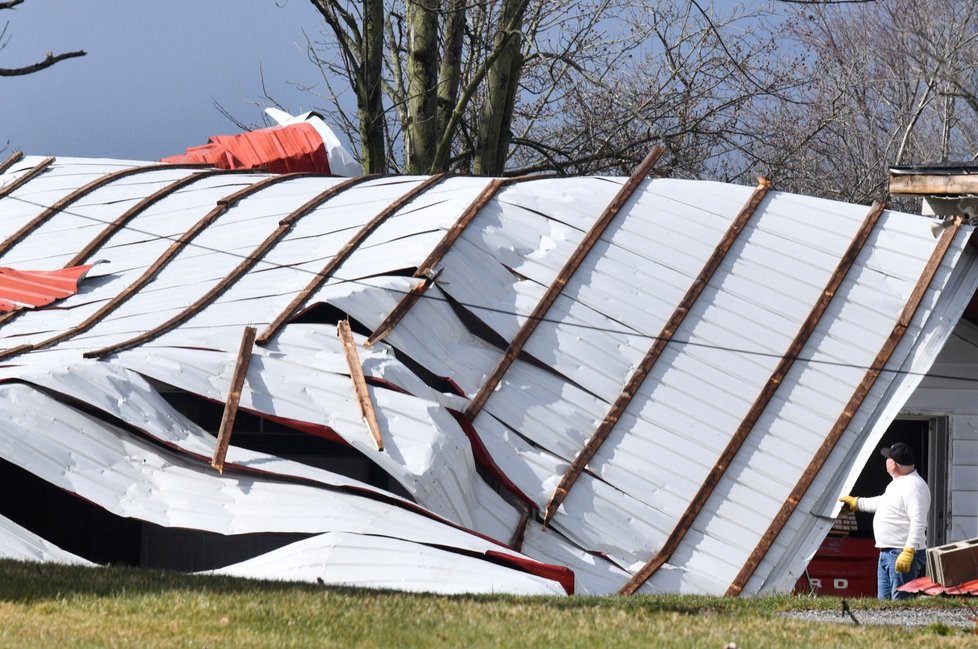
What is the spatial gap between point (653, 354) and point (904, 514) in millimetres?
2897

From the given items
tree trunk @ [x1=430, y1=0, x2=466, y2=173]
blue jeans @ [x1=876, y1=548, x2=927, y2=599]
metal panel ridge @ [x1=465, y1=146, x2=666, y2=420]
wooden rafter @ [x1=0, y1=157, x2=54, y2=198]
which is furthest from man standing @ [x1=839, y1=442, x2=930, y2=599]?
tree trunk @ [x1=430, y1=0, x2=466, y2=173]

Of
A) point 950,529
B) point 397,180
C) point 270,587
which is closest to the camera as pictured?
point 270,587

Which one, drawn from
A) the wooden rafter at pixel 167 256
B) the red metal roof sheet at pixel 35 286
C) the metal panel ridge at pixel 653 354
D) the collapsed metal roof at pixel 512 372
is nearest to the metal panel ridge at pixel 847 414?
the collapsed metal roof at pixel 512 372

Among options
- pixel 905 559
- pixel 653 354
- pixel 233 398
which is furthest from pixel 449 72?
pixel 905 559

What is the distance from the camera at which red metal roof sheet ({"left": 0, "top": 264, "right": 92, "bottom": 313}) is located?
1347 cm

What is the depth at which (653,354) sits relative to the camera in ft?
39.8

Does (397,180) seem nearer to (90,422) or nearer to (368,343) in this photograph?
(368,343)

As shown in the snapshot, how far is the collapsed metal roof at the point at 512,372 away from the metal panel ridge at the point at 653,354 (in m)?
0.03

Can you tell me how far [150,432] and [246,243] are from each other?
4.09 metres

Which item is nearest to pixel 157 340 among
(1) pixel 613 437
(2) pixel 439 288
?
(2) pixel 439 288

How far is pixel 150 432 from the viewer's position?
1009 centimetres

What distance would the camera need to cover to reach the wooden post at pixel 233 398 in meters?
9.94

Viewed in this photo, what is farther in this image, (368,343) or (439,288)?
(439,288)

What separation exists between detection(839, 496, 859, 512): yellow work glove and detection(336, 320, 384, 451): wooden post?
13.3ft
